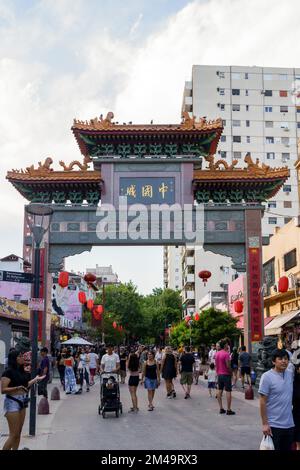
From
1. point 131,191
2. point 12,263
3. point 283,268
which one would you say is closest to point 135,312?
point 12,263

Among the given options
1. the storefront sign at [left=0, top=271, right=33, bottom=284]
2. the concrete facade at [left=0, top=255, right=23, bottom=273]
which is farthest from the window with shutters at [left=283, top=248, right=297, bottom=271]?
the concrete facade at [left=0, top=255, right=23, bottom=273]

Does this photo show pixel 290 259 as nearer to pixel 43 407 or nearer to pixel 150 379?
pixel 150 379

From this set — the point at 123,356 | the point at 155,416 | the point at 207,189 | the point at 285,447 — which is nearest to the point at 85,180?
the point at 207,189

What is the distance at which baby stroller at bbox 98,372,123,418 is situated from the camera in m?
13.5

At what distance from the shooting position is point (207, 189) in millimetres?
26531

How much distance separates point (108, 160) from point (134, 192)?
197 cm

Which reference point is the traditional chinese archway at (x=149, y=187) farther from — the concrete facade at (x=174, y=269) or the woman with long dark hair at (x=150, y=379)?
the concrete facade at (x=174, y=269)

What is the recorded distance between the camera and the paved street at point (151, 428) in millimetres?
9820

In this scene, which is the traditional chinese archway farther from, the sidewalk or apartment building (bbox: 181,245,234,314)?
apartment building (bbox: 181,245,234,314)

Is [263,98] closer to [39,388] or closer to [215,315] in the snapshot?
[215,315]

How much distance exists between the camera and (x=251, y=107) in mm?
69688

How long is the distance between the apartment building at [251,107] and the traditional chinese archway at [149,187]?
42905 mm

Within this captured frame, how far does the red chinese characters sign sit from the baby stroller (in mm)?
11916

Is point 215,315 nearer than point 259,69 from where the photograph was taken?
Yes
